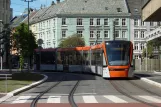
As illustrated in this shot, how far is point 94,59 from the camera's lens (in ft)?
134

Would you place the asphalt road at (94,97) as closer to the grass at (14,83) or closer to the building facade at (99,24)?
the grass at (14,83)

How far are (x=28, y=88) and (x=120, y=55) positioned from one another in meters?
10.7

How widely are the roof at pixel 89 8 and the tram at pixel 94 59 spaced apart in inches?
1989

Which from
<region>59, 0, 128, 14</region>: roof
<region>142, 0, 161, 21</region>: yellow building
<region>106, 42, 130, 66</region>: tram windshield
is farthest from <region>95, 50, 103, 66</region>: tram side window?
<region>59, 0, 128, 14</region>: roof

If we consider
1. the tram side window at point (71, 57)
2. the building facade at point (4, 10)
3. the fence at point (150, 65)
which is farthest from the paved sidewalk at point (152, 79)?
the building facade at point (4, 10)

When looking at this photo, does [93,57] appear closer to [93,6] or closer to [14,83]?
[14,83]

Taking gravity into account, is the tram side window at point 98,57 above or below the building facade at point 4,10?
below

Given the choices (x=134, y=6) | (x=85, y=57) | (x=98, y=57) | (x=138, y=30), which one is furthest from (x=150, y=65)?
(x=134, y=6)

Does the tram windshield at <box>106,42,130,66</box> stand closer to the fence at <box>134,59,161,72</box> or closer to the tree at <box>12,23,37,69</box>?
the tree at <box>12,23,37,69</box>

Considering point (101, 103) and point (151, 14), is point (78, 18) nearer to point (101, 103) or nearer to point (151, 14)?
point (151, 14)

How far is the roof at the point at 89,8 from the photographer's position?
10712 cm

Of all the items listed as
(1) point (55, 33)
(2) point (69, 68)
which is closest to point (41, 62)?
(2) point (69, 68)

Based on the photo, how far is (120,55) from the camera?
113 ft

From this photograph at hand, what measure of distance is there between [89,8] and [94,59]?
225ft
